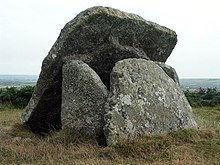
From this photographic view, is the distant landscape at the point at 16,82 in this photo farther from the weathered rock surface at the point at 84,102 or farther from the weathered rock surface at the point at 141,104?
the weathered rock surface at the point at 141,104

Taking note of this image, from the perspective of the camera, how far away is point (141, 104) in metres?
10.3

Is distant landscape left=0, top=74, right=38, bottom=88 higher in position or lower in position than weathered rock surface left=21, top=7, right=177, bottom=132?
lower

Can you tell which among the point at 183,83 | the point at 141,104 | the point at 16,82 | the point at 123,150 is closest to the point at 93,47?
the point at 141,104

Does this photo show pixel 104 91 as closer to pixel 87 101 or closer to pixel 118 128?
pixel 87 101

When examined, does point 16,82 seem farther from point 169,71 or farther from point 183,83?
point 169,71

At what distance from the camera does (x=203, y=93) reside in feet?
105

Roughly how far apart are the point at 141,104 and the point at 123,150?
1543 millimetres

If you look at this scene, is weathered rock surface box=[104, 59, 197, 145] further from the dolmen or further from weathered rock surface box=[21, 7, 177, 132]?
weathered rock surface box=[21, 7, 177, 132]

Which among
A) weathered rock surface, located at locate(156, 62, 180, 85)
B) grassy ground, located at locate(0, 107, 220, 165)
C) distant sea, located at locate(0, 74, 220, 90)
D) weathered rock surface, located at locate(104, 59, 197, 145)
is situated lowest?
distant sea, located at locate(0, 74, 220, 90)

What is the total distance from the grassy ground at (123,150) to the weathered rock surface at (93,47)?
2068 mm

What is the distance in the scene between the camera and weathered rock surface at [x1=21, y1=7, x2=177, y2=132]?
38.1 ft

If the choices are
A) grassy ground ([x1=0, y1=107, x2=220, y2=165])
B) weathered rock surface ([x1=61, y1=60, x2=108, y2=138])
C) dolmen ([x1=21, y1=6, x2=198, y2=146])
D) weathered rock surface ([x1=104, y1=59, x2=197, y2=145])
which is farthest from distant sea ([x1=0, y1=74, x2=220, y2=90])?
grassy ground ([x1=0, y1=107, x2=220, y2=165])

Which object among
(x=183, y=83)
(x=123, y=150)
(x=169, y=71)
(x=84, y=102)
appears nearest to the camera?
(x=123, y=150)

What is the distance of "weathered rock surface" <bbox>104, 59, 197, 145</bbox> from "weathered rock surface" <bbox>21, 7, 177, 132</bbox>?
1.45 metres
